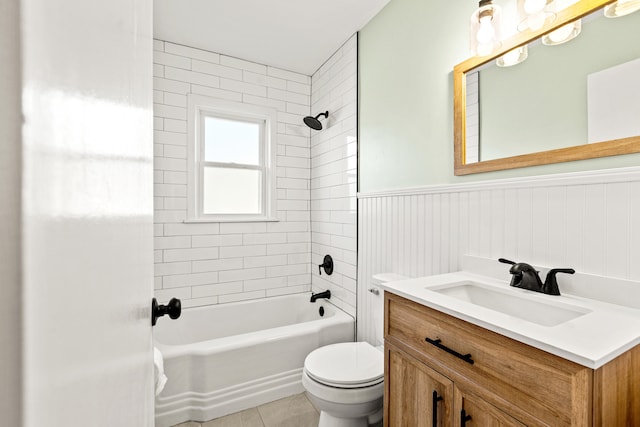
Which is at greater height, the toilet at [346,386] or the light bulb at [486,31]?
the light bulb at [486,31]

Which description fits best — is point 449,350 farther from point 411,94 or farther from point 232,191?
point 232,191

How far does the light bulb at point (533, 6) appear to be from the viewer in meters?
1.14

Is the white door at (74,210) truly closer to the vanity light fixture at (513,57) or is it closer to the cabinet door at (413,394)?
the cabinet door at (413,394)

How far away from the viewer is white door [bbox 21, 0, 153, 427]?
4.9 inches

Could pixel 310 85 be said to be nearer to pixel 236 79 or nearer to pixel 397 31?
pixel 236 79

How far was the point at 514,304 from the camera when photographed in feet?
3.67

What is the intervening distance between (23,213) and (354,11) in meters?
2.39

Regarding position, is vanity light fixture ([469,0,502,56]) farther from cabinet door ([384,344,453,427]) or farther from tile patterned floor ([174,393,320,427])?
tile patterned floor ([174,393,320,427])

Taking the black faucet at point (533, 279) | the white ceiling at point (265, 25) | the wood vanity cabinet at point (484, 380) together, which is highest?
the white ceiling at point (265, 25)

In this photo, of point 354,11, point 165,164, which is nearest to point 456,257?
point 354,11

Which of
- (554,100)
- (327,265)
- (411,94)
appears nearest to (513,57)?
(554,100)

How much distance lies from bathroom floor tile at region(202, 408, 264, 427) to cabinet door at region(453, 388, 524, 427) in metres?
1.35

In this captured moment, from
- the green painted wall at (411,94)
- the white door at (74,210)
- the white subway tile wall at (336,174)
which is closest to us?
the white door at (74,210)

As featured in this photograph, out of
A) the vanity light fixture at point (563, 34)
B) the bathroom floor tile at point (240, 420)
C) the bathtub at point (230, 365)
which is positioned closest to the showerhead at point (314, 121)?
the bathtub at point (230, 365)
